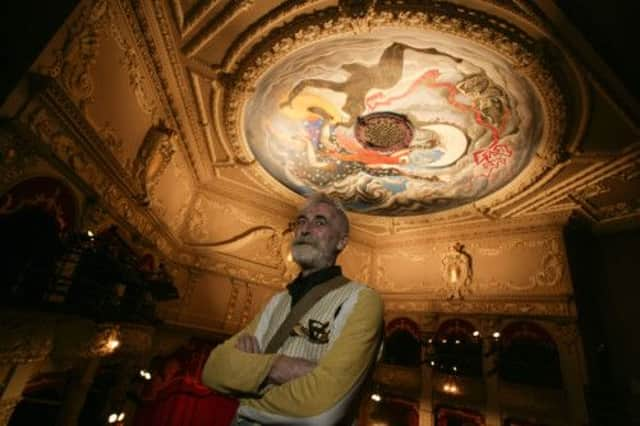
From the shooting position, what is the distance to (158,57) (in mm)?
5281

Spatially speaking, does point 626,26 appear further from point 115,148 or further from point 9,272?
point 9,272

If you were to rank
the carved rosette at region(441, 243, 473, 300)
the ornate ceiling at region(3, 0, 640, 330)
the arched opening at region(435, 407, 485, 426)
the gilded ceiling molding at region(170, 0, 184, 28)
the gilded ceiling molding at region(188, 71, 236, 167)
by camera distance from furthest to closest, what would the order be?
the carved rosette at region(441, 243, 473, 300), the arched opening at region(435, 407, 485, 426), the gilded ceiling molding at region(188, 71, 236, 167), the gilded ceiling molding at region(170, 0, 184, 28), the ornate ceiling at region(3, 0, 640, 330)

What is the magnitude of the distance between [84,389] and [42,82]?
17.4 ft

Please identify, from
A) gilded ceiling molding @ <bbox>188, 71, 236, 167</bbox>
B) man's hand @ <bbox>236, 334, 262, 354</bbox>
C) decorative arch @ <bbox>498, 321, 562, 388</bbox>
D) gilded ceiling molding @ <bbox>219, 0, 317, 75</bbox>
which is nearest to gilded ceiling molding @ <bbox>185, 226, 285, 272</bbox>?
gilded ceiling molding @ <bbox>188, 71, 236, 167</bbox>

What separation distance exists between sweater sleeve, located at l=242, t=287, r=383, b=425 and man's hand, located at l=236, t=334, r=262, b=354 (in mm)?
206

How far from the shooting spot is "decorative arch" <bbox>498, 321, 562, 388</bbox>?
7781mm

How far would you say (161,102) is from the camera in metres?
6.02

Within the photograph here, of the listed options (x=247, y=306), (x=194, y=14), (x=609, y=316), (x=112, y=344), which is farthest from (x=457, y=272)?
(x=194, y=14)

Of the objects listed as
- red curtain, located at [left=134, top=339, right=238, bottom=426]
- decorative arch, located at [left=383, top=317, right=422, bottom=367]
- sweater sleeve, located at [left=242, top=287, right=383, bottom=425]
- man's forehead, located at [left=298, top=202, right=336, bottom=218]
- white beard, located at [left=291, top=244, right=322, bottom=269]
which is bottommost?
red curtain, located at [left=134, top=339, right=238, bottom=426]

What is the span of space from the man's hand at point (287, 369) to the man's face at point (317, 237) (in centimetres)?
60

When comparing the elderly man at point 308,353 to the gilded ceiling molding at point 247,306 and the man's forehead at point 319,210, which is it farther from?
the gilded ceiling molding at point 247,306

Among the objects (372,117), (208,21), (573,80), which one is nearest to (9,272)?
(208,21)

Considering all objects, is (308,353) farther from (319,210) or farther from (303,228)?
(319,210)

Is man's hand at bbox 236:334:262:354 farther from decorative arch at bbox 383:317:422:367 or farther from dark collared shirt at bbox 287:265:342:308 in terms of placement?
decorative arch at bbox 383:317:422:367
